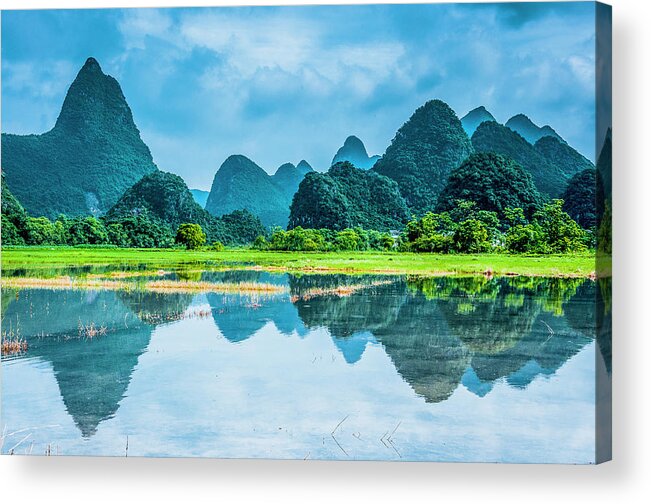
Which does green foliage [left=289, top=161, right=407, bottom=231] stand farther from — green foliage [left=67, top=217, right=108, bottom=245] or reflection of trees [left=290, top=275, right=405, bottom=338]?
green foliage [left=67, top=217, right=108, bottom=245]

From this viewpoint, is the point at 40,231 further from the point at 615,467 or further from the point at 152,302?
the point at 615,467

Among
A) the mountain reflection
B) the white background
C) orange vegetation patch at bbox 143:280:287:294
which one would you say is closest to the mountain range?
orange vegetation patch at bbox 143:280:287:294

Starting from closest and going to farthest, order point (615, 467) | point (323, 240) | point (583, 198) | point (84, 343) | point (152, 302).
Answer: point (615, 467) < point (583, 198) < point (84, 343) < point (152, 302) < point (323, 240)

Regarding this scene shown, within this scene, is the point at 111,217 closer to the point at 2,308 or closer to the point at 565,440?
the point at 2,308

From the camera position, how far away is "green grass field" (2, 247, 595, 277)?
4820mm

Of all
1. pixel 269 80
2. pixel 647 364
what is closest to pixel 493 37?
pixel 269 80

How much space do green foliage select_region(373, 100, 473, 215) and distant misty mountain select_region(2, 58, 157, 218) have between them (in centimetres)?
163

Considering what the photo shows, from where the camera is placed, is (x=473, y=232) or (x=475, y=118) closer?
(x=475, y=118)

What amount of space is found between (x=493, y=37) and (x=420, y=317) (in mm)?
1686

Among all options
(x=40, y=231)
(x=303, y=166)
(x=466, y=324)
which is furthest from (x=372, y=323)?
(x=40, y=231)

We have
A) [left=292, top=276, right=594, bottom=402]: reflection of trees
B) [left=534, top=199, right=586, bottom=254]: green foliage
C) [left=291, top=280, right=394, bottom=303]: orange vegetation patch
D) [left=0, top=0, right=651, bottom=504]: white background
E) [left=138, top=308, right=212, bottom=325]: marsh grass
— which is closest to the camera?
[left=0, top=0, right=651, bottom=504]: white background

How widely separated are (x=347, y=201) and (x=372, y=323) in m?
0.91

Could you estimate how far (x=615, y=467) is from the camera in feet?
12.9

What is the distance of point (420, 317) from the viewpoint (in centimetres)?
452
